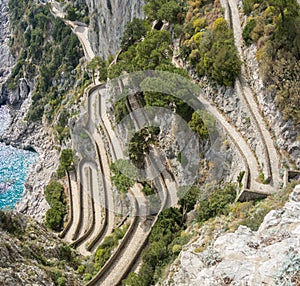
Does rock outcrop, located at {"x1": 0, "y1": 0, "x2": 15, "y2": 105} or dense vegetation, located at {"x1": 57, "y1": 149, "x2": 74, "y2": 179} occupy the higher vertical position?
→ rock outcrop, located at {"x1": 0, "y1": 0, "x2": 15, "y2": 105}

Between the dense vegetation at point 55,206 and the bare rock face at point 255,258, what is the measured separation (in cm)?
3063

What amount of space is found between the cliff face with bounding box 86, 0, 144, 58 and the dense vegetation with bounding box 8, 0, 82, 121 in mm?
10060

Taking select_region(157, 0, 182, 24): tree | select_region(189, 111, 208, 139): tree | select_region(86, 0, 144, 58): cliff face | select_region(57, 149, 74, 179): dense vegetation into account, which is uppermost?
select_region(86, 0, 144, 58): cliff face

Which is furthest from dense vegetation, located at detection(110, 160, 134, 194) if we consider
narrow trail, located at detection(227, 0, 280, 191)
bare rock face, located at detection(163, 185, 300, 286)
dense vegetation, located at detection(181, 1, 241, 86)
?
bare rock face, located at detection(163, 185, 300, 286)

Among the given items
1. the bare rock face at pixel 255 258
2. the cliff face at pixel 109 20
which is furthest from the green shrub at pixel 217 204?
the cliff face at pixel 109 20

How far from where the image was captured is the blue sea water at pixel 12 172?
226ft

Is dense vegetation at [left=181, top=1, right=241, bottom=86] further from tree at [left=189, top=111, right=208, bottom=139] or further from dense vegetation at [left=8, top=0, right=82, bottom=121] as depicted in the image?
dense vegetation at [left=8, top=0, right=82, bottom=121]

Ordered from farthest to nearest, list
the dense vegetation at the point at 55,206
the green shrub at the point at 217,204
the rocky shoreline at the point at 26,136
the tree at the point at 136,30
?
1. the rocky shoreline at the point at 26,136
2. the tree at the point at 136,30
3. the dense vegetation at the point at 55,206
4. the green shrub at the point at 217,204

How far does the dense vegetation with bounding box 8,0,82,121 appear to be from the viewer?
86.5 meters

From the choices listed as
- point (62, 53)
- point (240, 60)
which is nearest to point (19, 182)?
point (62, 53)

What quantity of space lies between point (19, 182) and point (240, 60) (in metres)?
49.6

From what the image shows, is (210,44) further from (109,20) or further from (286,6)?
(109,20)

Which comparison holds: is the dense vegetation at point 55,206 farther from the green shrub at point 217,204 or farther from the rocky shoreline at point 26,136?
the green shrub at point 217,204

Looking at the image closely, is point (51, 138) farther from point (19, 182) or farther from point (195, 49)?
point (195, 49)
